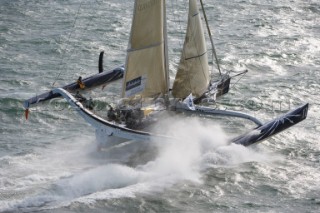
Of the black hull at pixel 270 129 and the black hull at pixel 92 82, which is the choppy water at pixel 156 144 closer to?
the black hull at pixel 270 129

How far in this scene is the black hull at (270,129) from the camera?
31.5 m

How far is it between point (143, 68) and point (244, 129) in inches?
250

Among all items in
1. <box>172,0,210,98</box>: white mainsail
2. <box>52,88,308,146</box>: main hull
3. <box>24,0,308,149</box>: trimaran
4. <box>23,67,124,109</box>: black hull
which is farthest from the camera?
<box>23,67,124,109</box>: black hull

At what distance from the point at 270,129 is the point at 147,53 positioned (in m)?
6.34

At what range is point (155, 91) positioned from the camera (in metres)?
32.9

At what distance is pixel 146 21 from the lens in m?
31.1

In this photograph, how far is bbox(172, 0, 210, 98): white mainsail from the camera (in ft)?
108

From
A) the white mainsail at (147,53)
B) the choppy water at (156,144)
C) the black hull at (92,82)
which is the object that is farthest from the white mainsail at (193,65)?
the black hull at (92,82)

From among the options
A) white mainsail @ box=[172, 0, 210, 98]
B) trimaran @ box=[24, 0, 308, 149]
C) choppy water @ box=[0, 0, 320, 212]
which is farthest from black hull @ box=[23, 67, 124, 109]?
white mainsail @ box=[172, 0, 210, 98]

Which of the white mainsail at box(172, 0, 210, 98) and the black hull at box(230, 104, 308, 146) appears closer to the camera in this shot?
the black hull at box(230, 104, 308, 146)

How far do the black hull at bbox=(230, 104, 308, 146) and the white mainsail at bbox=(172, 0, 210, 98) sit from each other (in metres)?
3.32

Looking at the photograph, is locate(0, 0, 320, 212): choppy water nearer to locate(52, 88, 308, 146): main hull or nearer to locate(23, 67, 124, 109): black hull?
locate(52, 88, 308, 146): main hull

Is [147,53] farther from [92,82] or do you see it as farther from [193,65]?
[92,82]

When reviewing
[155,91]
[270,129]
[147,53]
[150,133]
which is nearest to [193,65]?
[155,91]
